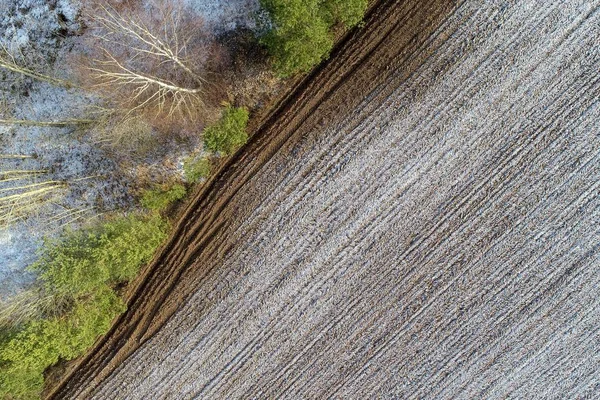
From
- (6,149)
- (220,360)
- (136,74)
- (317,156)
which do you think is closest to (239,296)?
(220,360)

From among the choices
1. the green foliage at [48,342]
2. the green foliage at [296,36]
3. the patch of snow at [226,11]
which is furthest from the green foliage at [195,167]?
the green foliage at [48,342]

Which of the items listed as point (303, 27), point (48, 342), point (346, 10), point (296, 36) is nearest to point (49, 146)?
point (48, 342)

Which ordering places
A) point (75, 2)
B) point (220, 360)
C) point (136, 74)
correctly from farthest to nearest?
point (220, 360) → point (75, 2) → point (136, 74)

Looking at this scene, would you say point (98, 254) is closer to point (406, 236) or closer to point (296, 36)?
point (296, 36)

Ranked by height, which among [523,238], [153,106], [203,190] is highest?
[523,238]

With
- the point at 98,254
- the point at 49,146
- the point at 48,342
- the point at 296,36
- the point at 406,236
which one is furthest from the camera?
the point at 49,146

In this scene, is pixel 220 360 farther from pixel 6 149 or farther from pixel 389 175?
pixel 6 149

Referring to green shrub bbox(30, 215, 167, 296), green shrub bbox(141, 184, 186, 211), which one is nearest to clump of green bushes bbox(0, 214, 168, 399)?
green shrub bbox(30, 215, 167, 296)
